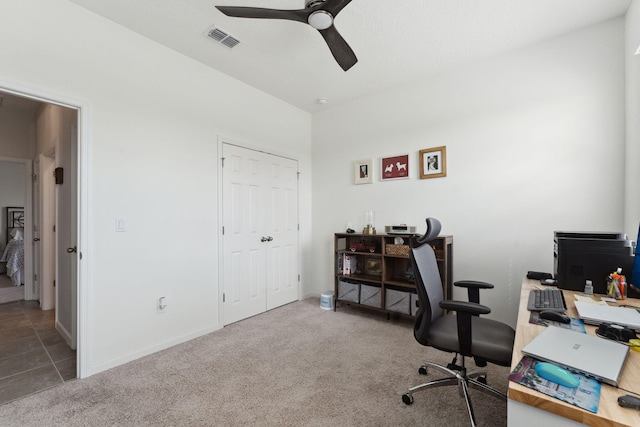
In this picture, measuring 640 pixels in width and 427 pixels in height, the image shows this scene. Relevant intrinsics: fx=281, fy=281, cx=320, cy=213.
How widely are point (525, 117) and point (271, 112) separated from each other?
9.43 feet

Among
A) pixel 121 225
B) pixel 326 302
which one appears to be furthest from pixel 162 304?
pixel 326 302

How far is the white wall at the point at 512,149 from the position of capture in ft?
7.90

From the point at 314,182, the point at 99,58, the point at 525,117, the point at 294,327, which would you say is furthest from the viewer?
the point at 314,182

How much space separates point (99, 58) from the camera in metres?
2.29

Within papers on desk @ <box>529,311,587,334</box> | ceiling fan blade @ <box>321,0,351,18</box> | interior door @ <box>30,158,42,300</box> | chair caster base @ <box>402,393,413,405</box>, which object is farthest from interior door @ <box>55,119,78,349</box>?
papers on desk @ <box>529,311,587,334</box>

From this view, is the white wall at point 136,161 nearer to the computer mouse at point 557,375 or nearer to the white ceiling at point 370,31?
the white ceiling at point 370,31

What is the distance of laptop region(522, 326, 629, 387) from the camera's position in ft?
2.66

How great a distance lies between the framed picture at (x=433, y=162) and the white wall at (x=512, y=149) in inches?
2.5

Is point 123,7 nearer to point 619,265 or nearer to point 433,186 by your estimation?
point 433,186

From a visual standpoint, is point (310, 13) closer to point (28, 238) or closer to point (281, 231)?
point (281, 231)

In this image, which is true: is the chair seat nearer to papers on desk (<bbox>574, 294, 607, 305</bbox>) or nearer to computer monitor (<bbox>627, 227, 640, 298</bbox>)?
papers on desk (<bbox>574, 294, 607, 305</bbox>)

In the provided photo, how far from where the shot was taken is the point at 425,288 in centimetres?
170

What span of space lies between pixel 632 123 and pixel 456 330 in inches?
85.0

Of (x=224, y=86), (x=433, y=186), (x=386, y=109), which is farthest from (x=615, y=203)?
(x=224, y=86)
